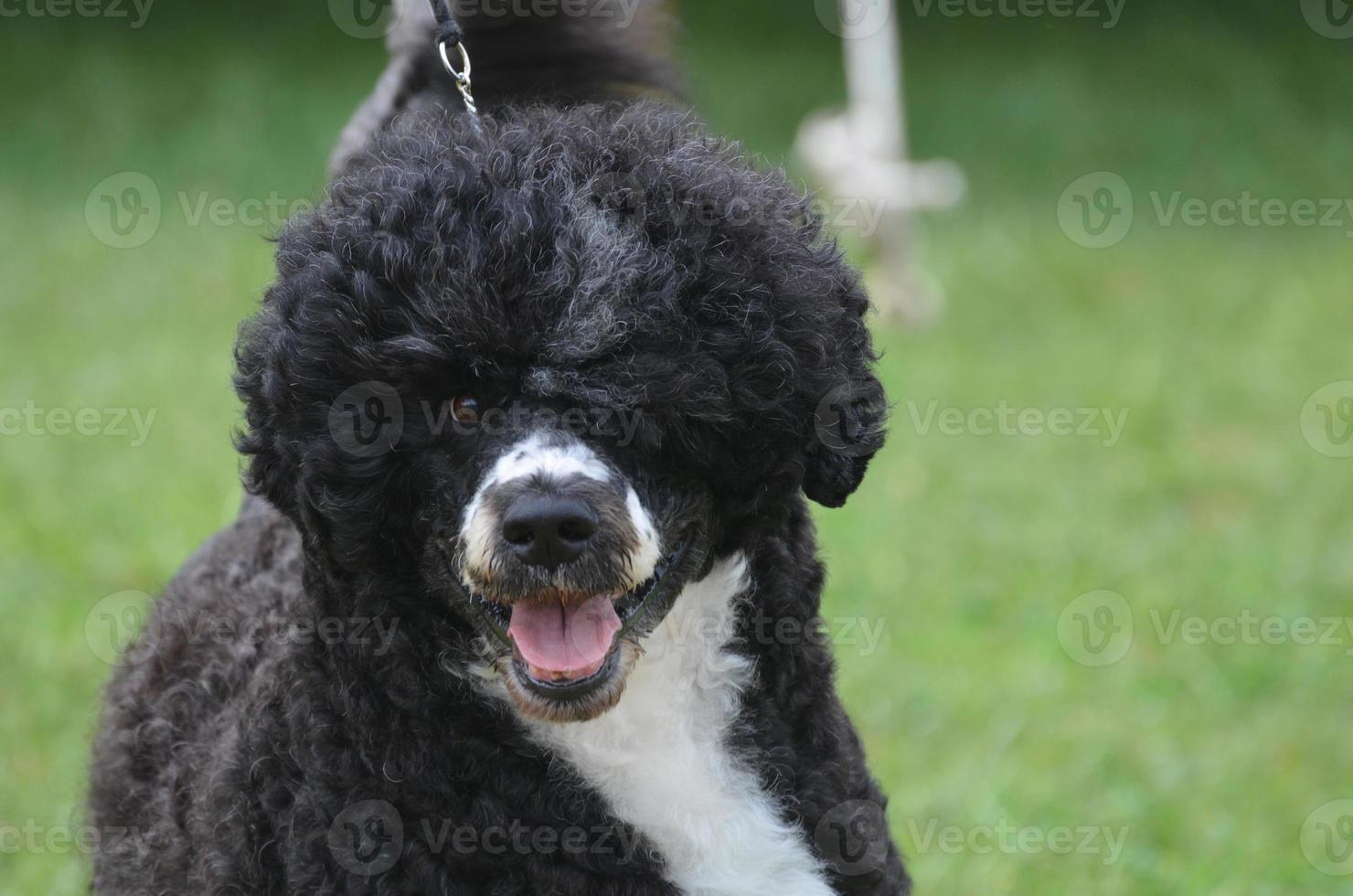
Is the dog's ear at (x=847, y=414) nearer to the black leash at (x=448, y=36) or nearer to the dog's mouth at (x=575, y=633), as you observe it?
the dog's mouth at (x=575, y=633)

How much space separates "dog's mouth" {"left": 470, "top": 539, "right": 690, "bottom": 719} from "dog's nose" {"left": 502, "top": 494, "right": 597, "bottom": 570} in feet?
0.32

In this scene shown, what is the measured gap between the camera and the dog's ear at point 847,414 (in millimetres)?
2605

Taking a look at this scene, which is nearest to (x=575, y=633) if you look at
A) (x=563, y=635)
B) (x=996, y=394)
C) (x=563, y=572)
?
(x=563, y=635)

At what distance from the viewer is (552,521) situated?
7.65ft

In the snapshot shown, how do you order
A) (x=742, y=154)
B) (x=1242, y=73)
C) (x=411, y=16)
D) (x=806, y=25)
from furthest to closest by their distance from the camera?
(x=806, y=25), (x=1242, y=73), (x=411, y=16), (x=742, y=154)

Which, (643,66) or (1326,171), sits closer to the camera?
(643,66)

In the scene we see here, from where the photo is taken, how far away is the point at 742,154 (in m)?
2.89

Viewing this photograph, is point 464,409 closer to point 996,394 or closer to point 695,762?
point 695,762

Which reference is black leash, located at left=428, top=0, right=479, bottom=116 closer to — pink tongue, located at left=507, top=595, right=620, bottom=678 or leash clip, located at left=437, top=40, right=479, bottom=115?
leash clip, located at left=437, top=40, right=479, bottom=115

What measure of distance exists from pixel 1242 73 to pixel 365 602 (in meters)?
14.1

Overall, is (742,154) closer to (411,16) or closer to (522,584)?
(522,584)

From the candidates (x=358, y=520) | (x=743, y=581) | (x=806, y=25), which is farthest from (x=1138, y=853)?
(x=806, y=25)

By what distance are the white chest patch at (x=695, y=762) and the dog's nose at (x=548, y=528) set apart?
0.35 m

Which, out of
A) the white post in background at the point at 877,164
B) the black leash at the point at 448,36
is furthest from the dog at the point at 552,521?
the white post in background at the point at 877,164
